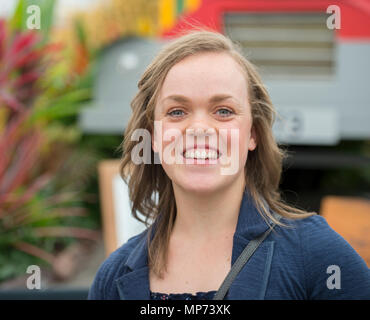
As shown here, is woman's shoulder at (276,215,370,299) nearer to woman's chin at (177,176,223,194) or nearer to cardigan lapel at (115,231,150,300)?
woman's chin at (177,176,223,194)

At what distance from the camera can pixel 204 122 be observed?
3.12 ft

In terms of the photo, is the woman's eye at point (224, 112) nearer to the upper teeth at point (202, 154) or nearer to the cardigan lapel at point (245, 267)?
the upper teeth at point (202, 154)

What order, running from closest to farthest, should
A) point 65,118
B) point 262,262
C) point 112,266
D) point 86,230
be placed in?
→ point 262,262
point 112,266
point 86,230
point 65,118

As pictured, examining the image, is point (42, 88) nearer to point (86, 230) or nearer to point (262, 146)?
point (86, 230)

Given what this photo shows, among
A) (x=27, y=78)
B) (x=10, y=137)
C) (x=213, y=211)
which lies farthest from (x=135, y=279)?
(x=27, y=78)

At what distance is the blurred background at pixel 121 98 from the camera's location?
2.75 metres

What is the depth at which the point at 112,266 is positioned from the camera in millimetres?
1122

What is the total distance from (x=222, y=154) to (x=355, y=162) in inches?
85.6

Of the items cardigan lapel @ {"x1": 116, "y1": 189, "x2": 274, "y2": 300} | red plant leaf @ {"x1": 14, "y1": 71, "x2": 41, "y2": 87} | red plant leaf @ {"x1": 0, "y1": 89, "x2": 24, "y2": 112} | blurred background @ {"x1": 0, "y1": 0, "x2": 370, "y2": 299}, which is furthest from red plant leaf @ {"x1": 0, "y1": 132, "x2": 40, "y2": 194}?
cardigan lapel @ {"x1": 116, "y1": 189, "x2": 274, "y2": 300}

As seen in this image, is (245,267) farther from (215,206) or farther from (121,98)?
(121,98)

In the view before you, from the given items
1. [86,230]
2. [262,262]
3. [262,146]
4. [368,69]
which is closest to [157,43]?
[368,69]

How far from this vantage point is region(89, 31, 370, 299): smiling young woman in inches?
37.7

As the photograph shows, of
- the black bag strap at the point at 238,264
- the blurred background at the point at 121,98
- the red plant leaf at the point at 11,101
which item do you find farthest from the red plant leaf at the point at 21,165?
the black bag strap at the point at 238,264

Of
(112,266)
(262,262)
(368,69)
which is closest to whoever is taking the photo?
(262,262)
